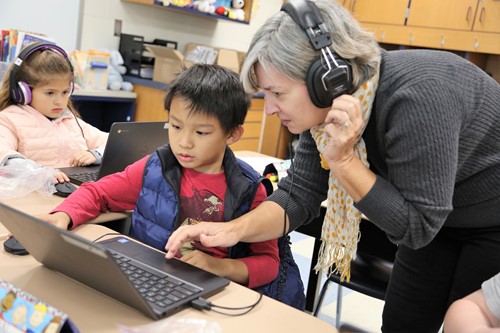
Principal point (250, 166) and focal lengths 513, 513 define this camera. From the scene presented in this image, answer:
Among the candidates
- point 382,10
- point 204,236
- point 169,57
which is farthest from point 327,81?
point 382,10

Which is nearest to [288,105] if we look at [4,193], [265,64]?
[265,64]

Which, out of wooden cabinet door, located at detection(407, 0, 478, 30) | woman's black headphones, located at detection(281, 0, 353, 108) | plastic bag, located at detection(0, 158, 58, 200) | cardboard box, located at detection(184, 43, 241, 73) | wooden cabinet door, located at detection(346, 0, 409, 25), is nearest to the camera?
woman's black headphones, located at detection(281, 0, 353, 108)

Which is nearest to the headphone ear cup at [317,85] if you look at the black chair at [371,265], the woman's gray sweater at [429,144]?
the woman's gray sweater at [429,144]

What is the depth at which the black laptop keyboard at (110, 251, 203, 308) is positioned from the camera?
0.83 metres

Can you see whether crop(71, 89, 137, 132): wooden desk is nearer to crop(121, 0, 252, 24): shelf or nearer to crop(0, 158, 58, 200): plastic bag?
crop(121, 0, 252, 24): shelf

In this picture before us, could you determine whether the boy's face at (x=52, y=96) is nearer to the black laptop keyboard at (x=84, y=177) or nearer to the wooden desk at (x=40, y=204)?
the black laptop keyboard at (x=84, y=177)

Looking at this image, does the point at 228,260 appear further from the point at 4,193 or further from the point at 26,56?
the point at 26,56

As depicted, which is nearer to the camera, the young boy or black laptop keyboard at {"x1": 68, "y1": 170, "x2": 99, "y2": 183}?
the young boy

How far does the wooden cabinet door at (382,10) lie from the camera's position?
4.96 meters

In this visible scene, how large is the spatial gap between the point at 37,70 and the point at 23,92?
9 centimetres

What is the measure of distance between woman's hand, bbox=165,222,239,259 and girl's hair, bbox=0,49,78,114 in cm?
105

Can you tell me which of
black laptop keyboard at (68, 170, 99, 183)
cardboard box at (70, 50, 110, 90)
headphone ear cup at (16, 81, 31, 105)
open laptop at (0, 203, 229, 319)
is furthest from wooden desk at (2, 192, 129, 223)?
cardboard box at (70, 50, 110, 90)

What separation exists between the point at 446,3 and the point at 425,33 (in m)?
0.31

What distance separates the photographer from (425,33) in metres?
4.80
